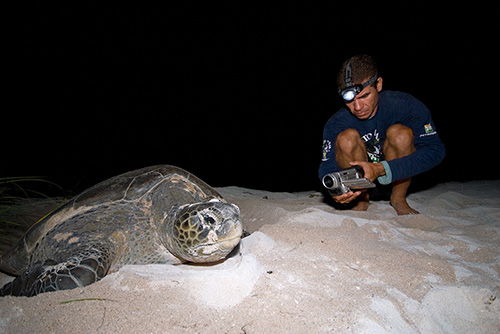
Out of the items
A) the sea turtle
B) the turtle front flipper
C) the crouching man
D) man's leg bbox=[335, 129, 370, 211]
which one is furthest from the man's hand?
the turtle front flipper

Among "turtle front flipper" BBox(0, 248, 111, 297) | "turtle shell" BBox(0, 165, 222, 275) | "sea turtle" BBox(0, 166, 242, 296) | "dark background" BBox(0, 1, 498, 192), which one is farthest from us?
"dark background" BBox(0, 1, 498, 192)

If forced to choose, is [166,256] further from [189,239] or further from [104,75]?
[104,75]

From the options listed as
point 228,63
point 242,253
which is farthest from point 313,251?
point 228,63

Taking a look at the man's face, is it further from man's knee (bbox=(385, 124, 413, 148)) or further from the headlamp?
man's knee (bbox=(385, 124, 413, 148))

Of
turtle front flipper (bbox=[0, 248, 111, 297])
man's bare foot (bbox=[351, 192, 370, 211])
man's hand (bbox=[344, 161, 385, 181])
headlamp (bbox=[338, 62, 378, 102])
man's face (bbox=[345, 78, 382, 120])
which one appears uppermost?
headlamp (bbox=[338, 62, 378, 102])

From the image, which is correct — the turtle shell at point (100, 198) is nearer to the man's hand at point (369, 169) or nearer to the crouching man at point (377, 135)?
the man's hand at point (369, 169)

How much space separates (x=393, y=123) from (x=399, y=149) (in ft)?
0.96

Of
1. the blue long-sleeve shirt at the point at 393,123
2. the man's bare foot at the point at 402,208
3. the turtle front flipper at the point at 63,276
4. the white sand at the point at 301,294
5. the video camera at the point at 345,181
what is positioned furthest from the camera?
the man's bare foot at the point at 402,208

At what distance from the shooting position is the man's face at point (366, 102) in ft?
6.77

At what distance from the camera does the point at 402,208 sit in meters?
2.20

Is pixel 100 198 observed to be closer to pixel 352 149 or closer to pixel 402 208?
pixel 352 149

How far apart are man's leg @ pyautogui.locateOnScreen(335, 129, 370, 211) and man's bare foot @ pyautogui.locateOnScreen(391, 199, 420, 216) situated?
0.26m

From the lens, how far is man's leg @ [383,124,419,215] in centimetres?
217

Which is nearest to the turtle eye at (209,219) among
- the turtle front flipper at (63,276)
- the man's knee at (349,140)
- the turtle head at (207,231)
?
the turtle head at (207,231)
